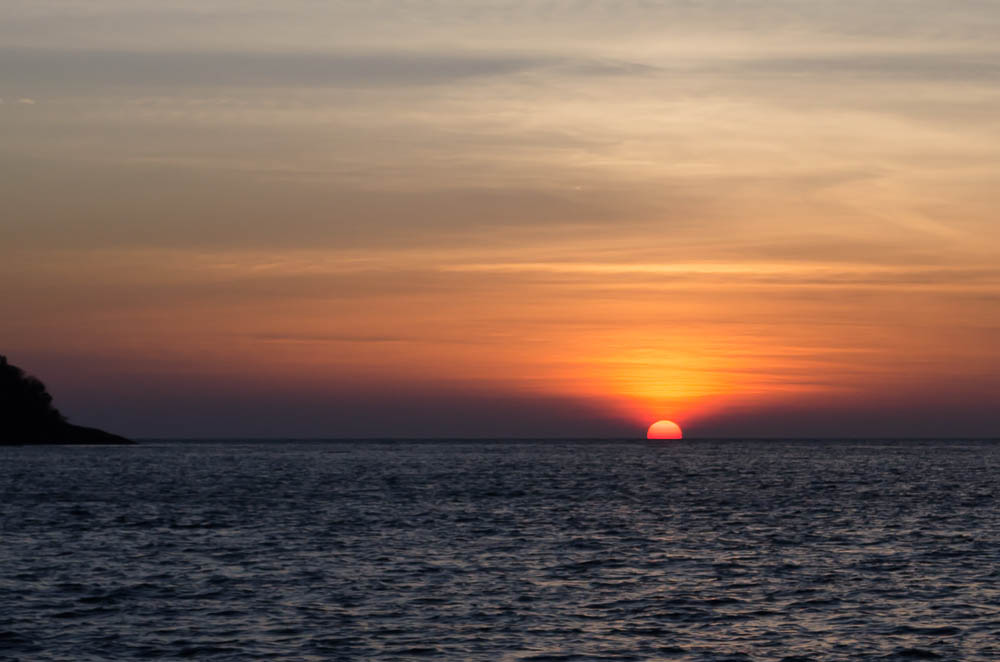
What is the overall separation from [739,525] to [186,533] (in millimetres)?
28708

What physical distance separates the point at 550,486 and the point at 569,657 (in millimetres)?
81312

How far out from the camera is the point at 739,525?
218 feet

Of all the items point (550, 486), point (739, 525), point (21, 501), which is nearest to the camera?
point (739, 525)

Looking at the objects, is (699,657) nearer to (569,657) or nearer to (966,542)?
Answer: (569,657)

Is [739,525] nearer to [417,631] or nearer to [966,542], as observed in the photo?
[966,542]

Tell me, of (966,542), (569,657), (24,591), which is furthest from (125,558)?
(966,542)

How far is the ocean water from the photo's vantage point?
32406 millimetres

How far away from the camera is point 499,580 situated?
4341 centimetres

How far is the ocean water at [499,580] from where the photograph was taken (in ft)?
106

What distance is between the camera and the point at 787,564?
4841 centimetres

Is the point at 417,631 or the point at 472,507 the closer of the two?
the point at 417,631

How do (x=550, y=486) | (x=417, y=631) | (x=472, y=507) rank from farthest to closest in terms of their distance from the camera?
1. (x=550, y=486)
2. (x=472, y=507)
3. (x=417, y=631)

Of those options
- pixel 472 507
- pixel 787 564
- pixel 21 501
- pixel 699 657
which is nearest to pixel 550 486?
pixel 472 507

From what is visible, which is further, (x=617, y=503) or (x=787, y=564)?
(x=617, y=503)
